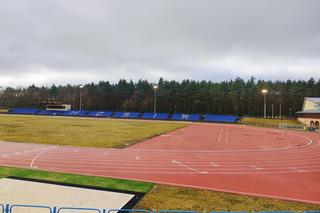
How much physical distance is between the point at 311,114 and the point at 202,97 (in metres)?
45.6

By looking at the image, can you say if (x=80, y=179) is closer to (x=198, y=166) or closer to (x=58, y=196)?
(x=58, y=196)

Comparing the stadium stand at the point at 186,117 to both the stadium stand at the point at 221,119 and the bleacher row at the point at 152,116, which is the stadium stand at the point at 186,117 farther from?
the stadium stand at the point at 221,119

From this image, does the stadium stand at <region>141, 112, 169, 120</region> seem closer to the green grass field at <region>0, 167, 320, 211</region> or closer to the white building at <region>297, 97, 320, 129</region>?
the white building at <region>297, 97, 320, 129</region>

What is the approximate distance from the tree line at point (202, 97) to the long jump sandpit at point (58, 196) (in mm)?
90383

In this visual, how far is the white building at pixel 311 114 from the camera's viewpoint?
207ft

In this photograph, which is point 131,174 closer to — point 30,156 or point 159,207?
point 159,207

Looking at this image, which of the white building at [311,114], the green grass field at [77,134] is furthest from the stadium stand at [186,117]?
the green grass field at [77,134]

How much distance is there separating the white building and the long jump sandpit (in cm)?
6333

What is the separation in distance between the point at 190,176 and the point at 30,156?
12513mm

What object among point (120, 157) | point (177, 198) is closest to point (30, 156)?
point (120, 157)

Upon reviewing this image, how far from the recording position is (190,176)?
611 inches

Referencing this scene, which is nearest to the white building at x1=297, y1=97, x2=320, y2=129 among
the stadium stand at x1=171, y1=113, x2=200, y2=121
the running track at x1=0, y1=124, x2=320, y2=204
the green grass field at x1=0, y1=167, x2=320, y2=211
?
the stadium stand at x1=171, y1=113, x2=200, y2=121

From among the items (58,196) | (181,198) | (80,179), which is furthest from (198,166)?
(58,196)

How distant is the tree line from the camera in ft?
337
